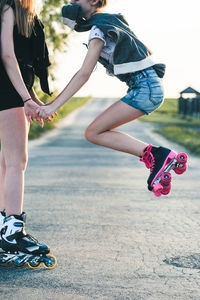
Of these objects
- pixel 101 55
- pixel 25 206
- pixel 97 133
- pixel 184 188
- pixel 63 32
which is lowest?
pixel 63 32

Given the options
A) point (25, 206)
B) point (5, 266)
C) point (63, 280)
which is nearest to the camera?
point (63, 280)

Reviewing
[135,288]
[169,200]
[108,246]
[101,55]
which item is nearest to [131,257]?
[108,246]

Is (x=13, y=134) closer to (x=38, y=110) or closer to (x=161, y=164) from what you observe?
(x=38, y=110)

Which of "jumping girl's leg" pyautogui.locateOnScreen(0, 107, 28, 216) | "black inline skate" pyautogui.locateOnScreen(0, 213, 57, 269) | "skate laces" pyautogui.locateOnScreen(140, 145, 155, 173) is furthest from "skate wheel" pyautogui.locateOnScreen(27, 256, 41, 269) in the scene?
"skate laces" pyautogui.locateOnScreen(140, 145, 155, 173)

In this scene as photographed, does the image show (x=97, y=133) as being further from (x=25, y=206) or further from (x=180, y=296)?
(x=25, y=206)

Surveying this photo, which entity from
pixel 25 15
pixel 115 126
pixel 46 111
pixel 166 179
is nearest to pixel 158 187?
pixel 166 179

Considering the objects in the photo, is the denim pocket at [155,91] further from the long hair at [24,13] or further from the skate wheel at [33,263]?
the skate wheel at [33,263]

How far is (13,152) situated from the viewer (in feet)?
12.4

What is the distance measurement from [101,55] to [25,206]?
9.13 ft

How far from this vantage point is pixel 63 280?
133 inches

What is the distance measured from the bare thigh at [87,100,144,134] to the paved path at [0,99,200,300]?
1003 millimetres

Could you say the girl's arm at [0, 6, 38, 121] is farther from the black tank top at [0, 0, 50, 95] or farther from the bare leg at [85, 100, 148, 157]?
the bare leg at [85, 100, 148, 157]

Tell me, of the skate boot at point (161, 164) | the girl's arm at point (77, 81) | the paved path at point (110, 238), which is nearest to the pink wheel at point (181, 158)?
the skate boot at point (161, 164)

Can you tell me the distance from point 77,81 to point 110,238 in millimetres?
1525
